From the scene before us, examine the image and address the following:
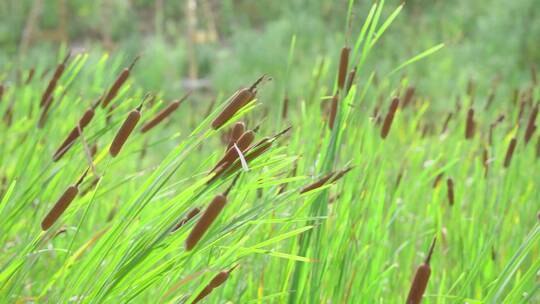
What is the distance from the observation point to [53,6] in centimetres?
1330

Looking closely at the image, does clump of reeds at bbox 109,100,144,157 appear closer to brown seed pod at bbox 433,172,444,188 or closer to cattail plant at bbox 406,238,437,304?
cattail plant at bbox 406,238,437,304

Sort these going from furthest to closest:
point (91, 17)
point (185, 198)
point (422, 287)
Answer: point (91, 17) < point (185, 198) < point (422, 287)

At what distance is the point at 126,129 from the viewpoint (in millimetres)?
894

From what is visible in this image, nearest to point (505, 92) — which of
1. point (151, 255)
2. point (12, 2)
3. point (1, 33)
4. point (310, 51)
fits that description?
point (310, 51)

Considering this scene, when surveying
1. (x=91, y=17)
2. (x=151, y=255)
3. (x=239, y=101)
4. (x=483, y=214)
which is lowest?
(x=91, y=17)

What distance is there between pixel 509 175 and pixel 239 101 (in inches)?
42.1

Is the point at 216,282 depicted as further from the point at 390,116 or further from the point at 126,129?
the point at 390,116

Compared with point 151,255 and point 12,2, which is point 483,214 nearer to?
point 151,255

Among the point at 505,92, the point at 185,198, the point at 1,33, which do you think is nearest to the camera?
the point at 185,198

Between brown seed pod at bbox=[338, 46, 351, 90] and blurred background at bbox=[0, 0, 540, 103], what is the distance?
7.94 feet

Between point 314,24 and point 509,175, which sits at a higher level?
point 509,175

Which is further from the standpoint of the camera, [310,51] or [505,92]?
[310,51]

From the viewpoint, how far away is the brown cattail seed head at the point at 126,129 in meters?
0.88

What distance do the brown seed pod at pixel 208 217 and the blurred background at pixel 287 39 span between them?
2807 mm
